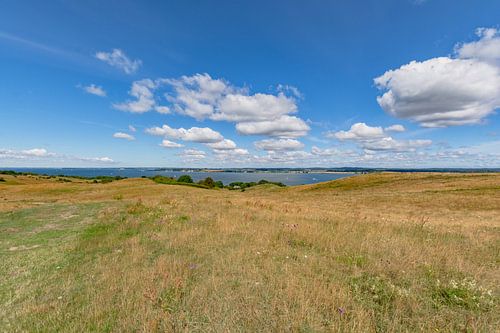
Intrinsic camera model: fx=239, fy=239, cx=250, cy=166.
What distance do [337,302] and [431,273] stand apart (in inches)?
112

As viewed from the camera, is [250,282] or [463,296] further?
[250,282]

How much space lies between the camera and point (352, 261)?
605 cm

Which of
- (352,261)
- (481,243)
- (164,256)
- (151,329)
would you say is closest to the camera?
(151,329)

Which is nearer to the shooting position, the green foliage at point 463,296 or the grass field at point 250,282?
the grass field at point 250,282

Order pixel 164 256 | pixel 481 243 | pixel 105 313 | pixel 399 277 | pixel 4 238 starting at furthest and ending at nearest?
pixel 4 238 < pixel 481 243 < pixel 164 256 < pixel 399 277 < pixel 105 313

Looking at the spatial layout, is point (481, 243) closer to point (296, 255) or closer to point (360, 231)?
point (360, 231)

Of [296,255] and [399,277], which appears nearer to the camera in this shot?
[399,277]

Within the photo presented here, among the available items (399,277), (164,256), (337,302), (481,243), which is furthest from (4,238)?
(481,243)

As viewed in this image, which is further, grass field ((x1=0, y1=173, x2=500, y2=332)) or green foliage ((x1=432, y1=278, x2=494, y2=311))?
green foliage ((x1=432, y1=278, x2=494, y2=311))

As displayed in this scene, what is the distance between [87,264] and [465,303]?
330 inches

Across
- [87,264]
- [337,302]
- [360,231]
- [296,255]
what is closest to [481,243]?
[360,231]

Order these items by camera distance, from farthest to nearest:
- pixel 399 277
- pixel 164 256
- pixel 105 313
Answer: pixel 164 256 → pixel 399 277 → pixel 105 313

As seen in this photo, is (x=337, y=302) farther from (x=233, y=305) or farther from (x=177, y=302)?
(x=177, y=302)

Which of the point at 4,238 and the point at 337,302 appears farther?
the point at 4,238
